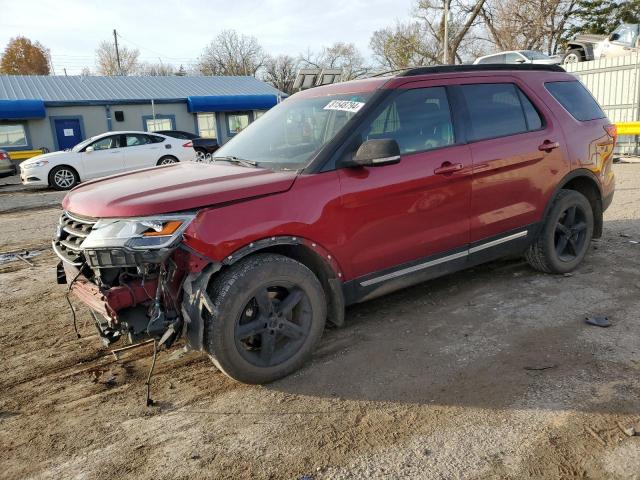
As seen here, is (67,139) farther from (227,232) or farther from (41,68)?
(41,68)

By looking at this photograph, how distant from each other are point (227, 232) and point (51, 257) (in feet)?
15.7

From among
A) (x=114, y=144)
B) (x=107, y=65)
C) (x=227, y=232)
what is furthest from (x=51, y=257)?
(x=107, y=65)

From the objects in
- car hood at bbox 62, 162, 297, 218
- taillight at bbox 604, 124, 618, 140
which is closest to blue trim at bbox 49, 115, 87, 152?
car hood at bbox 62, 162, 297, 218

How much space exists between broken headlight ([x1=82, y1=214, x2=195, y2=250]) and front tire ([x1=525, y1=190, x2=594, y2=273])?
3.45 metres

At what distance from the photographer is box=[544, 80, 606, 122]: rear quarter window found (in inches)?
194

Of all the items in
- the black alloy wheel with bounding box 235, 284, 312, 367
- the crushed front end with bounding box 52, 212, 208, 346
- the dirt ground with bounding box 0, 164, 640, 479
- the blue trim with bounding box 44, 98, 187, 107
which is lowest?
the dirt ground with bounding box 0, 164, 640, 479

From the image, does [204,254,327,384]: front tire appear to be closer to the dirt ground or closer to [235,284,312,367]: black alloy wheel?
[235,284,312,367]: black alloy wheel

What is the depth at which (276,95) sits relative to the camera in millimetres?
30016

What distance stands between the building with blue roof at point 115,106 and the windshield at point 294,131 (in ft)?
75.7

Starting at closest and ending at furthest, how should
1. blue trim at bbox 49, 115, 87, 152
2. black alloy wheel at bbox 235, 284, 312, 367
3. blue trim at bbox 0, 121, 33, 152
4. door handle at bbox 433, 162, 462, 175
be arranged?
1. black alloy wheel at bbox 235, 284, 312, 367
2. door handle at bbox 433, 162, 462, 175
3. blue trim at bbox 0, 121, 33, 152
4. blue trim at bbox 49, 115, 87, 152

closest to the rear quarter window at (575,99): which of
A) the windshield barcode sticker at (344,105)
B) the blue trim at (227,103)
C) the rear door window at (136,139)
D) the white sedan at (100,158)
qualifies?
the windshield barcode sticker at (344,105)

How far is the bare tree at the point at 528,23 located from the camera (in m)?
37.2

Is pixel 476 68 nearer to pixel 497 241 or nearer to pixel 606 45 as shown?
pixel 497 241

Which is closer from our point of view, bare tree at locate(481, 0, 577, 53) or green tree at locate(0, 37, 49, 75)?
bare tree at locate(481, 0, 577, 53)
